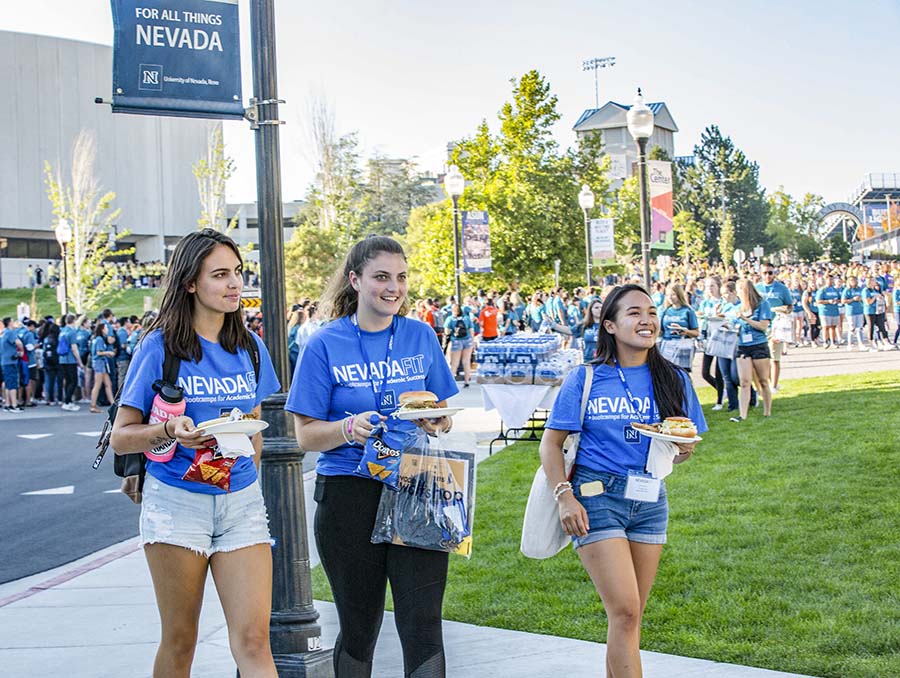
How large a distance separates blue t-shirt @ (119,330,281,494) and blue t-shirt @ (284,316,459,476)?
0.21 meters

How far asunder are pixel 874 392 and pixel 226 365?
1417cm

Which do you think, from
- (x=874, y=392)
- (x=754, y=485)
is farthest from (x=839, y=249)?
(x=754, y=485)

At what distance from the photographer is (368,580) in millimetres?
3861

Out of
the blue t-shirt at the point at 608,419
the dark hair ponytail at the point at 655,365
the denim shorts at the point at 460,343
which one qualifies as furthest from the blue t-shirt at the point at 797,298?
the blue t-shirt at the point at 608,419

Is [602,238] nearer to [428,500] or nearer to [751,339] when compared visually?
[751,339]

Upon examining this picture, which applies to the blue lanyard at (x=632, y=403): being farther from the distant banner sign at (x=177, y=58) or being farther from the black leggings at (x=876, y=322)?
the black leggings at (x=876, y=322)

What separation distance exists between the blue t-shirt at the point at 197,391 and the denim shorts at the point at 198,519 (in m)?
0.03

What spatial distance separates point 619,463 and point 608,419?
0.18 metres

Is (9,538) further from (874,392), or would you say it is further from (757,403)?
(874,392)

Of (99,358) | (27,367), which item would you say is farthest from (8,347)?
(99,358)

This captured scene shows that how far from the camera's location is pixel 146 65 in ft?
16.9

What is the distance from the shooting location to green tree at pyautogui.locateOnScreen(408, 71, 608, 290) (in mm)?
36250

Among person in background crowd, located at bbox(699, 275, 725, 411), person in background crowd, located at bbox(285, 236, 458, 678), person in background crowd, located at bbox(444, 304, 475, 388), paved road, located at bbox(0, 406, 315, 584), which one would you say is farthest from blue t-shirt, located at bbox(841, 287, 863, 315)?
person in background crowd, located at bbox(285, 236, 458, 678)

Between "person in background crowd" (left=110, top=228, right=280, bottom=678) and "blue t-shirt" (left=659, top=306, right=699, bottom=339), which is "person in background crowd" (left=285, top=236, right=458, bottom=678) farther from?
"blue t-shirt" (left=659, top=306, right=699, bottom=339)
